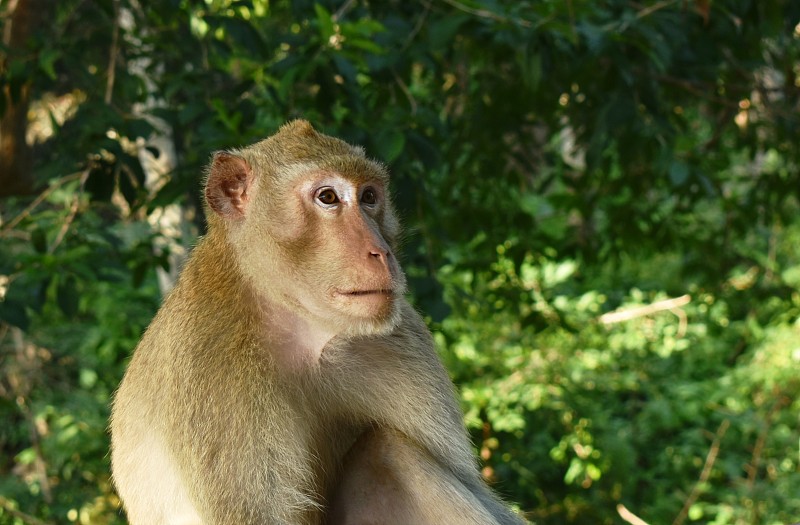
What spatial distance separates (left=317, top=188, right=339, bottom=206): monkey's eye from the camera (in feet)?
9.01

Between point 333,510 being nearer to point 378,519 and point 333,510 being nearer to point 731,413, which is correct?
point 378,519

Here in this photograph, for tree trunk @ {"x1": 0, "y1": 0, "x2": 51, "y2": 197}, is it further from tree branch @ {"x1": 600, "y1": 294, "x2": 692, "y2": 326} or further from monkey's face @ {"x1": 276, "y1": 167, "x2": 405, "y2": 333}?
tree branch @ {"x1": 600, "y1": 294, "x2": 692, "y2": 326}

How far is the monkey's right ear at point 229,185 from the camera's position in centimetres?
288

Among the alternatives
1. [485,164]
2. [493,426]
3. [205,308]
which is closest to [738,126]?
[485,164]

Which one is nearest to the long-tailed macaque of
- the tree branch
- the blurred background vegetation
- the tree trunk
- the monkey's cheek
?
the monkey's cheek

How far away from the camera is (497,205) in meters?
5.90

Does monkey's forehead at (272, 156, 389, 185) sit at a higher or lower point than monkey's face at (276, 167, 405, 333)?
higher

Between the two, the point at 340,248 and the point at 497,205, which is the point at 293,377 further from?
the point at 497,205

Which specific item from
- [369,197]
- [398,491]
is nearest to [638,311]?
[398,491]

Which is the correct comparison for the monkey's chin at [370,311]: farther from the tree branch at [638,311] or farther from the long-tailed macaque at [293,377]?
the tree branch at [638,311]

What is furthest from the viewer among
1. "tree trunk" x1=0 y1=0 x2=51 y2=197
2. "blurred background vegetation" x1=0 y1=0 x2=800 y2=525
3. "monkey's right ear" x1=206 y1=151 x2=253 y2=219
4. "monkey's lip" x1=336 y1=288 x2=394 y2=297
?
"tree trunk" x1=0 y1=0 x2=51 y2=197

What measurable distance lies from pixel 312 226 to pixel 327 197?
88 mm

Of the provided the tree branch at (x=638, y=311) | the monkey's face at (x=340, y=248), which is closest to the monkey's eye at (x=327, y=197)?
the monkey's face at (x=340, y=248)

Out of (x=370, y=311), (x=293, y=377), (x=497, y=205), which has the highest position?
(x=370, y=311)
